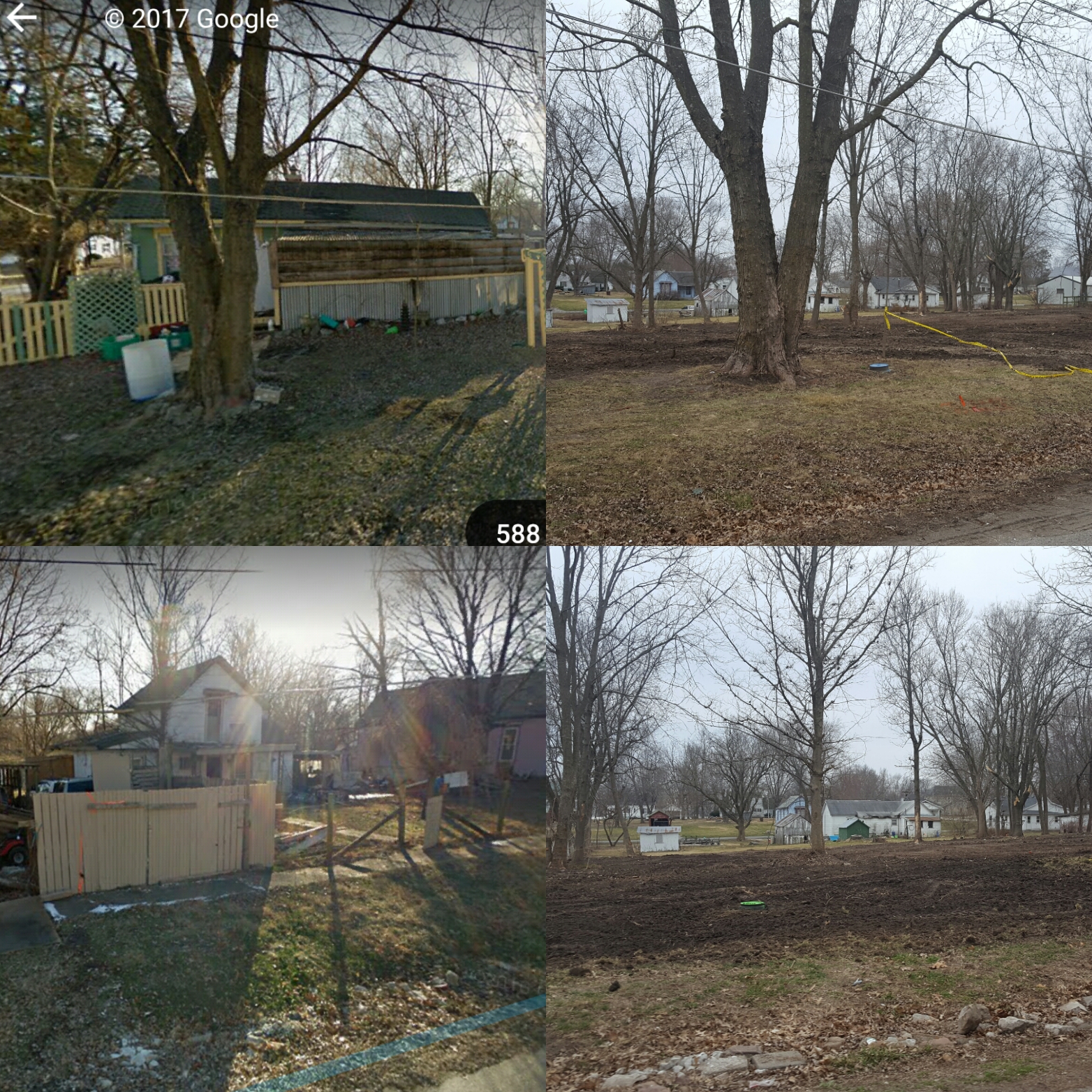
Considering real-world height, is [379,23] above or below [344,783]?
above

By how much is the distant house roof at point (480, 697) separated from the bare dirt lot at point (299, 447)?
663 millimetres

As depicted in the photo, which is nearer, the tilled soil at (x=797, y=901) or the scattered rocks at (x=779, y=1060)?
the scattered rocks at (x=779, y=1060)

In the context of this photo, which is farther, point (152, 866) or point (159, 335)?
point (152, 866)

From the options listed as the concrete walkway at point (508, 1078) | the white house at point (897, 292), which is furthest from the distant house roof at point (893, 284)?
the concrete walkway at point (508, 1078)

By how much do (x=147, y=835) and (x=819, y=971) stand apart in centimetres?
328

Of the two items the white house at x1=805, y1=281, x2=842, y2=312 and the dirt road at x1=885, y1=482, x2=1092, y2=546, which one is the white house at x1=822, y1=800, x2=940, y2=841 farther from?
the white house at x1=805, y1=281, x2=842, y2=312

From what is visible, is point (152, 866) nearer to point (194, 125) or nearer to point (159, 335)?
point (159, 335)

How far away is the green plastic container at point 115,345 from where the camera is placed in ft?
8.54

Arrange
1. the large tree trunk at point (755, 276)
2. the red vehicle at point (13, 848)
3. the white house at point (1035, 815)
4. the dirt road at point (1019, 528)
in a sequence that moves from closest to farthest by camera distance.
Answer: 1. the red vehicle at point (13, 848)
2. the dirt road at point (1019, 528)
3. the large tree trunk at point (755, 276)
4. the white house at point (1035, 815)

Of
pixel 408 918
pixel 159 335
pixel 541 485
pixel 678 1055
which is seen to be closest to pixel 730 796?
pixel 678 1055

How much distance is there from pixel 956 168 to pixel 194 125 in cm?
1816

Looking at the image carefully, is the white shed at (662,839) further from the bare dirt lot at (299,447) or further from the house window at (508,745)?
the bare dirt lot at (299,447)

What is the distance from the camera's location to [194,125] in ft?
8.45

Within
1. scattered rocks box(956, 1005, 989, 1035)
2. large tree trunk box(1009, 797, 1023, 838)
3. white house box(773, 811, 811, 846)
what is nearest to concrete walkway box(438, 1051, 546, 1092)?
scattered rocks box(956, 1005, 989, 1035)
